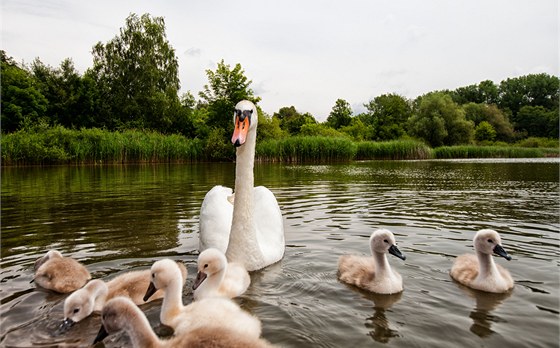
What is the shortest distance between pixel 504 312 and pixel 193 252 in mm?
3857

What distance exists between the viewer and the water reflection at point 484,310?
342cm

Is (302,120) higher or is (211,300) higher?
(302,120)

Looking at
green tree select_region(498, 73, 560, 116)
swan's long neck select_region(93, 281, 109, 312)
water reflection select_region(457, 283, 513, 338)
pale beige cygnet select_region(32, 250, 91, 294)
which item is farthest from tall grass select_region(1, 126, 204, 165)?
green tree select_region(498, 73, 560, 116)

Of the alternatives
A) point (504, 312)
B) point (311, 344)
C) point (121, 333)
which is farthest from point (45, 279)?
point (504, 312)

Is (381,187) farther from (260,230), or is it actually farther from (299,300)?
(299,300)

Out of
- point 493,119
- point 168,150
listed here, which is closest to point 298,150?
point 168,150

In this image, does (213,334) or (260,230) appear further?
(260,230)

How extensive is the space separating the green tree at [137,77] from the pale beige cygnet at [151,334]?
2112 inches

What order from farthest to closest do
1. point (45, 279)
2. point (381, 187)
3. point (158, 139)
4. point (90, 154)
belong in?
point (158, 139)
point (90, 154)
point (381, 187)
point (45, 279)

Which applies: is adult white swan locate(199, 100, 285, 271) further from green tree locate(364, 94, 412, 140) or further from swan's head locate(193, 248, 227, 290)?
green tree locate(364, 94, 412, 140)

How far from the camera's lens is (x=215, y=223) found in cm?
552

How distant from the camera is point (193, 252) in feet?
19.4

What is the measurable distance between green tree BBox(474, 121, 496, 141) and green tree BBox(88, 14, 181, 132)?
189 feet

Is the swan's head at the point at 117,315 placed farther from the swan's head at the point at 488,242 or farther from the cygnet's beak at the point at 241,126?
the swan's head at the point at 488,242
